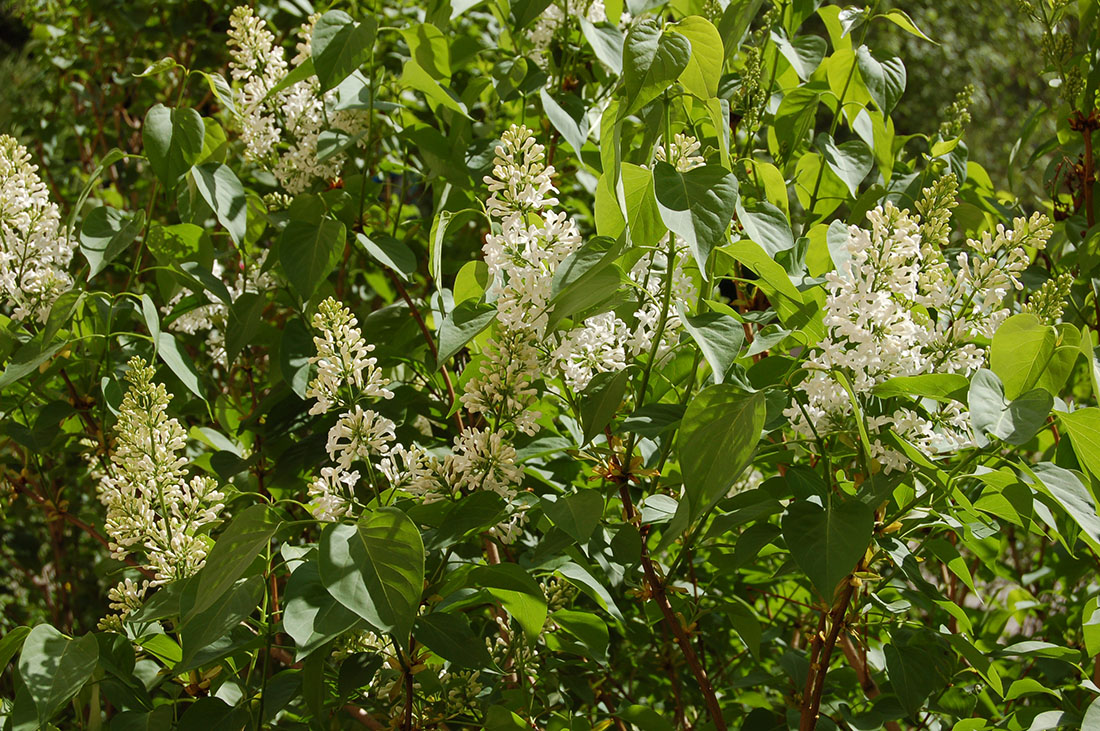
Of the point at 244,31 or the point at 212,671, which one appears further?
the point at 244,31

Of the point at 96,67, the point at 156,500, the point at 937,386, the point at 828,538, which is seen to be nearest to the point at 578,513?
the point at 828,538

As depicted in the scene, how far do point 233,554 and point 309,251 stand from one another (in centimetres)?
48

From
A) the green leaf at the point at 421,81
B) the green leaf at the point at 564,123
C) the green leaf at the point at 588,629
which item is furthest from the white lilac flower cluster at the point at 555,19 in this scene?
the green leaf at the point at 588,629

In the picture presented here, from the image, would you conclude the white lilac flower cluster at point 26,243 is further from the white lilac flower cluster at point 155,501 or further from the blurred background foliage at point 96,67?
the blurred background foliage at point 96,67

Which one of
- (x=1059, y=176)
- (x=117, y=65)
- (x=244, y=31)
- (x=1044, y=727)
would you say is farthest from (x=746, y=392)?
(x=117, y=65)

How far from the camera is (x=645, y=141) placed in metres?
0.86

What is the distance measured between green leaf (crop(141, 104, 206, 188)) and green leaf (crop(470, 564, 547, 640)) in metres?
0.59

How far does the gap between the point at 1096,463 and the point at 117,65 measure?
8.20 ft

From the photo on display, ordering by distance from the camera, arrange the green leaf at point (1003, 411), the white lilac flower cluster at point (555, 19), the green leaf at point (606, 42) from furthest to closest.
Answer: the white lilac flower cluster at point (555, 19)
the green leaf at point (606, 42)
the green leaf at point (1003, 411)

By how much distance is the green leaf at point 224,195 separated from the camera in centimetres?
110

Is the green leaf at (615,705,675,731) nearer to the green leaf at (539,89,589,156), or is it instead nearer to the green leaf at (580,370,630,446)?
the green leaf at (580,370,630,446)

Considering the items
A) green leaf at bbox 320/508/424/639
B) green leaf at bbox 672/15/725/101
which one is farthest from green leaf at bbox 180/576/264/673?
green leaf at bbox 672/15/725/101

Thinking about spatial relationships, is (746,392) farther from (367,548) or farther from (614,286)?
(367,548)

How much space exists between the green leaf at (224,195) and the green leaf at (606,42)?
45 centimetres
